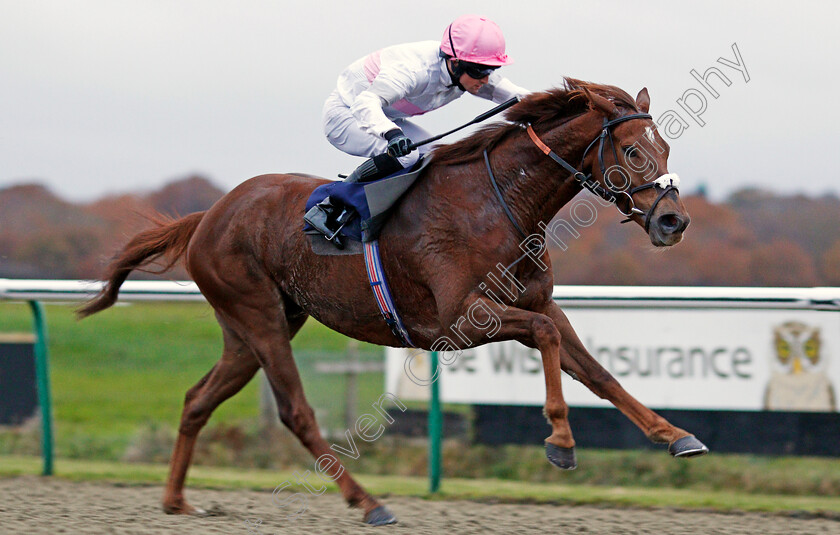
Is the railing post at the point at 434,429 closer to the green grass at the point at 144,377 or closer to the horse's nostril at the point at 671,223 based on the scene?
the green grass at the point at 144,377

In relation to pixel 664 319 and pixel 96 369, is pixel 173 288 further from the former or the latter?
pixel 664 319

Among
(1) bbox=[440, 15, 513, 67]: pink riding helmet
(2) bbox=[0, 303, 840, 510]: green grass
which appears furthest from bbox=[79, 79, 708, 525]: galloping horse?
(2) bbox=[0, 303, 840, 510]: green grass

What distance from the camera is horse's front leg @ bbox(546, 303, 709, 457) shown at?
11.1ft

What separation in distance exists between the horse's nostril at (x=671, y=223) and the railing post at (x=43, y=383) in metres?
3.76

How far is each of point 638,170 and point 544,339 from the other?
70 cm

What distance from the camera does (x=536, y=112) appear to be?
3805 mm

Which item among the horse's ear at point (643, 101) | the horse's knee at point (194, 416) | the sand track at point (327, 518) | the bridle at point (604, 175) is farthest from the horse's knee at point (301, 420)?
the horse's ear at point (643, 101)

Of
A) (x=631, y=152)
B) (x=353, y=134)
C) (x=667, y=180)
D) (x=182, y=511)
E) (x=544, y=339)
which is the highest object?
(x=353, y=134)

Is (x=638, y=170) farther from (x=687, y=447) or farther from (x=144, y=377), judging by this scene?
(x=144, y=377)

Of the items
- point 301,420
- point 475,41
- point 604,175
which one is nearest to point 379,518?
Result: point 301,420

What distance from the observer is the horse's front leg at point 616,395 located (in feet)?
11.1

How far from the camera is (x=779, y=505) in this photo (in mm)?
4805

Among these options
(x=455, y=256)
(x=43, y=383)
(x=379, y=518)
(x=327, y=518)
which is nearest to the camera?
(x=455, y=256)

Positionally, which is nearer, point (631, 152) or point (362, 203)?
point (631, 152)
